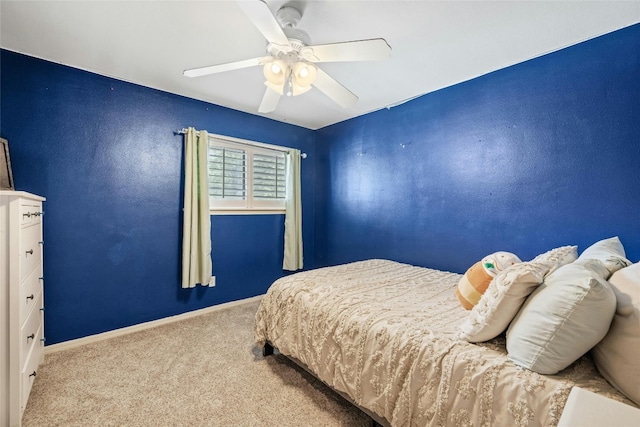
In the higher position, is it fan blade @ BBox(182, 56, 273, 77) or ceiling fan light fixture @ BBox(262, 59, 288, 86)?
fan blade @ BBox(182, 56, 273, 77)

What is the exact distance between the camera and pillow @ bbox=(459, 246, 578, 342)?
112cm

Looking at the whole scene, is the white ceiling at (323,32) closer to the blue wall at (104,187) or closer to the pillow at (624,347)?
the blue wall at (104,187)

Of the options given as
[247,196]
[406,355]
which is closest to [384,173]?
[247,196]

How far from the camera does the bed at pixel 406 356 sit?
995mm

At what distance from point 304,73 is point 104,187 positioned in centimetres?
210

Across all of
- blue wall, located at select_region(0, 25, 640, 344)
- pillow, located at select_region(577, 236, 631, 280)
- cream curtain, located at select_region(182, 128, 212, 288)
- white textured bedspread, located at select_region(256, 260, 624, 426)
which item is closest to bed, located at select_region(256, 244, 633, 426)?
white textured bedspread, located at select_region(256, 260, 624, 426)

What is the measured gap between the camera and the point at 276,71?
5.61 feet

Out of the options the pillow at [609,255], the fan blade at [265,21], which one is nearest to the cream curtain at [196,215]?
the fan blade at [265,21]

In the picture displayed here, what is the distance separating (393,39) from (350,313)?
188 centimetres

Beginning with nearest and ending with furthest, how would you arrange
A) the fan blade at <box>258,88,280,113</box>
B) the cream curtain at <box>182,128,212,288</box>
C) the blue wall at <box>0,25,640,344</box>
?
the blue wall at <box>0,25,640,344</box> < the fan blade at <box>258,88,280,113</box> < the cream curtain at <box>182,128,212,288</box>

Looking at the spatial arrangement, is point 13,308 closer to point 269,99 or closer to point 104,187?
point 104,187

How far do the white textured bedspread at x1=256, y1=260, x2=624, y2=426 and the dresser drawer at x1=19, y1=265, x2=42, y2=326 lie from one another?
1344 mm

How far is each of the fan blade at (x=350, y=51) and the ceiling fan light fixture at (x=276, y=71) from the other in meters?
0.14

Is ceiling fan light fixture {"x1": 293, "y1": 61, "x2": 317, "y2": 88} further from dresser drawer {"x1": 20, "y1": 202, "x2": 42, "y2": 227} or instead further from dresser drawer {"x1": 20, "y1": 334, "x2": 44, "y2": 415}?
dresser drawer {"x1": 20, "y1": 334, "x2": 44, "y2": 415}
